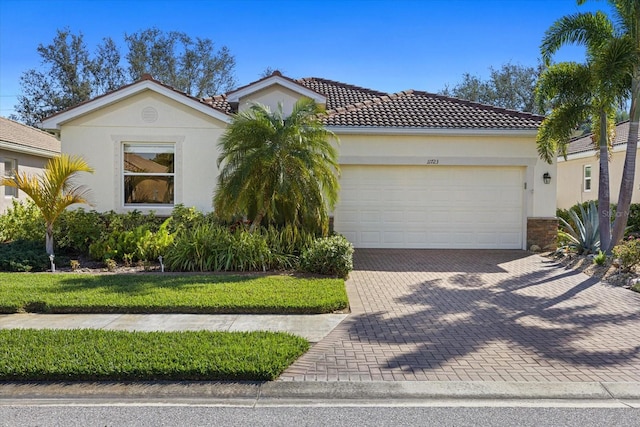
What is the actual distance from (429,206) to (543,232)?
3.37 m

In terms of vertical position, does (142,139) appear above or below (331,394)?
above

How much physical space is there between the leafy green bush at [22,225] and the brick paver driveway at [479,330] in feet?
27.2

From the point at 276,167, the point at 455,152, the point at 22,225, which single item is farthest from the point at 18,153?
the point at 455,152

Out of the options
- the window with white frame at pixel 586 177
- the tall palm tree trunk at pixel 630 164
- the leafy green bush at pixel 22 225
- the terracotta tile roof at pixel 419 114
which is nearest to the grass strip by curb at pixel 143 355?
the leafy green bush at pixel 22 225

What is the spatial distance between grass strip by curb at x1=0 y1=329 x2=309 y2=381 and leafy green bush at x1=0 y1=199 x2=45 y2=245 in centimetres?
698

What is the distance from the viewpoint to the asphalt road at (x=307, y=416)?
4031mm

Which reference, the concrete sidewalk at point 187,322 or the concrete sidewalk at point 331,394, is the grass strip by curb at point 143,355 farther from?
the concrete sidewalk at point 187,322

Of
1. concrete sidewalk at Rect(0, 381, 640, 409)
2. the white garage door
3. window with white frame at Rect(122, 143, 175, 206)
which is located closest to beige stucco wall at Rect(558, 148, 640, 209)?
the white garage door

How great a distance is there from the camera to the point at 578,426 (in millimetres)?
3992

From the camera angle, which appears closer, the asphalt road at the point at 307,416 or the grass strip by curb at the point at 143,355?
the asphalt road at the point at 307,416

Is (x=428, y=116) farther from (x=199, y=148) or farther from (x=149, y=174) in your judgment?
(x=149, y=174)

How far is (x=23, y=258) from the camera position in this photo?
1049 centimetres

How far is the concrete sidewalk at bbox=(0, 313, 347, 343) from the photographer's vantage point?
6441mm

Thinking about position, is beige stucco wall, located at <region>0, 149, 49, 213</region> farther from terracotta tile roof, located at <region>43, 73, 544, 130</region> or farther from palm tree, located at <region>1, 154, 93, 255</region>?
terracotta tile roof, located at <region>43, 73, 544, 130</region>
